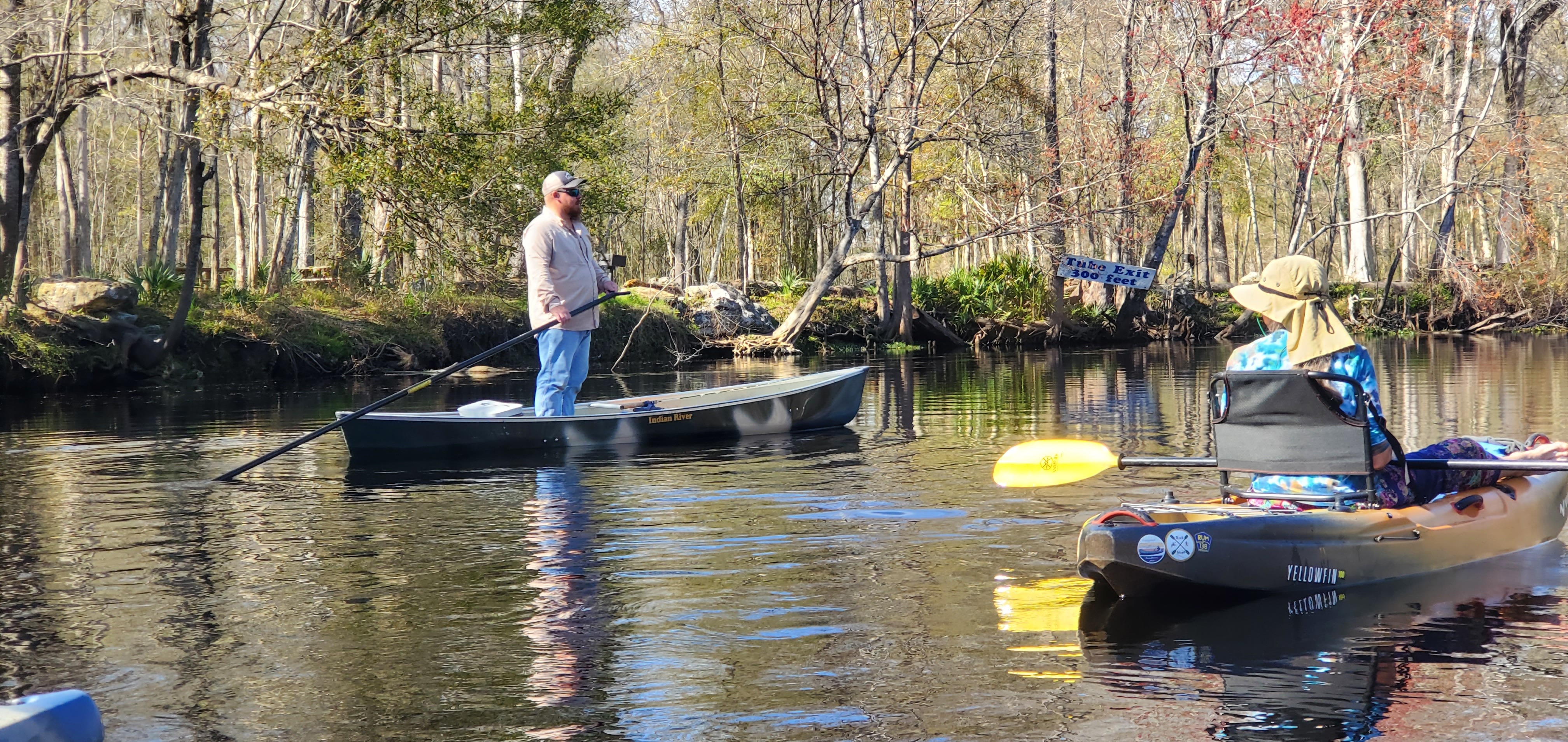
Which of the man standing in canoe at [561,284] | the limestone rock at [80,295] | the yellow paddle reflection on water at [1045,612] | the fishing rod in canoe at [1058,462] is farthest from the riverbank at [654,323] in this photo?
the yellow paddle reflection on water at [1045,612]

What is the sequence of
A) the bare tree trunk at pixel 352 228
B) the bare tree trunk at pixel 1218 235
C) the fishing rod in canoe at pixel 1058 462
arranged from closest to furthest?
1. the fishing rod in canoe at pixel 1058 462
2. the bare tree trunk at pixel 352 228
3. the bare tree trunk at pixel 1218 235

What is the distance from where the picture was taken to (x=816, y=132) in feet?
102

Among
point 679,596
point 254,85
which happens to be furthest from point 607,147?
point 679,596

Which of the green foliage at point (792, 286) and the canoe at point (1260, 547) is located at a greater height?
the green foliage at point (792, 286)

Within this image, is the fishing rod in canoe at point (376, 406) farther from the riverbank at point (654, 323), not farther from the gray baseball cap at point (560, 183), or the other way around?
the riverbank at point (654, 323)

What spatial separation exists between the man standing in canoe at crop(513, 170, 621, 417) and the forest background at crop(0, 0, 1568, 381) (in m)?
7.26

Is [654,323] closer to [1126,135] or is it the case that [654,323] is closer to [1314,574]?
[1126,135]

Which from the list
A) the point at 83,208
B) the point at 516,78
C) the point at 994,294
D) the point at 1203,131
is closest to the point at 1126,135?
the point at 1203,131

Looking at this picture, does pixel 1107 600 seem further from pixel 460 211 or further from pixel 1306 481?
pixel 460 211

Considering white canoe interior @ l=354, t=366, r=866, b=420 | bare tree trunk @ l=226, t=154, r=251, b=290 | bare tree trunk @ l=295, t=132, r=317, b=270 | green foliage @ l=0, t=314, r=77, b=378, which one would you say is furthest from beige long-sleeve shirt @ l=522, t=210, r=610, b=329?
bare tree trunk @ l=226, t=154, r=251, b=290

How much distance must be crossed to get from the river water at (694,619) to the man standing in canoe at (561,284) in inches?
28.9

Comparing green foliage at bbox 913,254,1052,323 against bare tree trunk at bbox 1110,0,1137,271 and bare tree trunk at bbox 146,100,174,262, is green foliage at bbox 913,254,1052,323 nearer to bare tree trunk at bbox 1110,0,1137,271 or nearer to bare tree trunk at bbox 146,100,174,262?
bare tree trunk at bbox 1110,0,1137,271

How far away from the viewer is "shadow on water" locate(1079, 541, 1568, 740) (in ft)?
12.7

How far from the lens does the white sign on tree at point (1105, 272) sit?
25.9 meters
